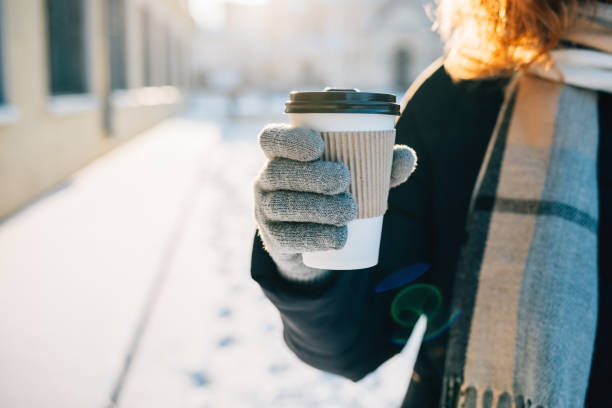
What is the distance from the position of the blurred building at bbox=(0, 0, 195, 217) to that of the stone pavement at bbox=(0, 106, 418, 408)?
64cm

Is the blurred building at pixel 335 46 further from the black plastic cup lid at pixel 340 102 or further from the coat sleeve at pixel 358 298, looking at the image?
the black plastic cup lid at pixel 340 102

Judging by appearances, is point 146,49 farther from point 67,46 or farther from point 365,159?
point 365,159

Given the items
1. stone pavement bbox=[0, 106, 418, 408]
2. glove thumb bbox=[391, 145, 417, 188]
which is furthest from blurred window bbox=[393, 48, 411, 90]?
glove thumb bbox=[391, 145, 417, 188]

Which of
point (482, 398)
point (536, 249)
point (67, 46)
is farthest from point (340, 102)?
point (67, 46)

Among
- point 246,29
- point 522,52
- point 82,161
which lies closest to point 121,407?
point 522,52

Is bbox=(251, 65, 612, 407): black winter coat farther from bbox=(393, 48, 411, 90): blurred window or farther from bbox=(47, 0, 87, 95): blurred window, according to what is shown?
bbox=(393, 48, 411, 90): blurred window

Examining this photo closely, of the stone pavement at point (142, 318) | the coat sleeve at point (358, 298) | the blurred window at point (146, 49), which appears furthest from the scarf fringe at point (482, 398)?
the blurred window at point (146, 49)

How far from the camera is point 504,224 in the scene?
1.29m

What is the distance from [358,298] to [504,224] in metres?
0.47

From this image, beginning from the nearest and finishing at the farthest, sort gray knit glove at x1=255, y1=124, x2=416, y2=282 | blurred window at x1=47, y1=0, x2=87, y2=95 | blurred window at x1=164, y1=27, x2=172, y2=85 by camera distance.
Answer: gray knit glove at x1=255, y1=124, x2=416, y2=282
blurred window at x1=47, y1=0, x2=87, y2=95
blurred window at x1=164, y1=27, x2=172, y2=85

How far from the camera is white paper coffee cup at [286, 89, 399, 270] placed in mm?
823

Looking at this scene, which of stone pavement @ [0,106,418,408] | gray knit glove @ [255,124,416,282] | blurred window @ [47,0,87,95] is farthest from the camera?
blurred window @ [47,0,87,95]

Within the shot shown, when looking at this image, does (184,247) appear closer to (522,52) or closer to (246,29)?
(522,52)

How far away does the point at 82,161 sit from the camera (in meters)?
7.48
